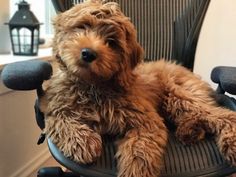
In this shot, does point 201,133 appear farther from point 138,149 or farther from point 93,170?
point 93,170

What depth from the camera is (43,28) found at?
2186mm

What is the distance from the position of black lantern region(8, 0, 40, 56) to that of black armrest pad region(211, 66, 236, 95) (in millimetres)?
896

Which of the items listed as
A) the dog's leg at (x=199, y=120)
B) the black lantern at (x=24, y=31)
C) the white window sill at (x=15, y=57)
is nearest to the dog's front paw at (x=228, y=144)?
the dog's leg at (x=199, y=120)

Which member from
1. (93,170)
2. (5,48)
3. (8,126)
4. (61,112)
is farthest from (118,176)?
(5,48)

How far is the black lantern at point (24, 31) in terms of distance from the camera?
5.55 ft

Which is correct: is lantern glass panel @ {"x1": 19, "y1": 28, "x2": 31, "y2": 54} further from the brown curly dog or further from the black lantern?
the brown curly dog

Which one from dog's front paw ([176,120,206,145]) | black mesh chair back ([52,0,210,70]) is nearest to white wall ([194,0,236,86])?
black mesh chair back ([52,0,210,70])

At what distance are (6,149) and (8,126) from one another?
0.10 metres

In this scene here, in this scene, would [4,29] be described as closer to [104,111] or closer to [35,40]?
[35,40]

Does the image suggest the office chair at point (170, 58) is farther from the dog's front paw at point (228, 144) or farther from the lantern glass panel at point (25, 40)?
the lantern glass panel at point (25, 40)

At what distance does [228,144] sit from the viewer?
95 centimetres

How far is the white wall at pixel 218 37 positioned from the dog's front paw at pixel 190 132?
3.99 feet

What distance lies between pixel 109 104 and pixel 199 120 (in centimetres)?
25

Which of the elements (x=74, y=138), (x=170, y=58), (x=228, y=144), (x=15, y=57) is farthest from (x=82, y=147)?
(x=15, y=57)
